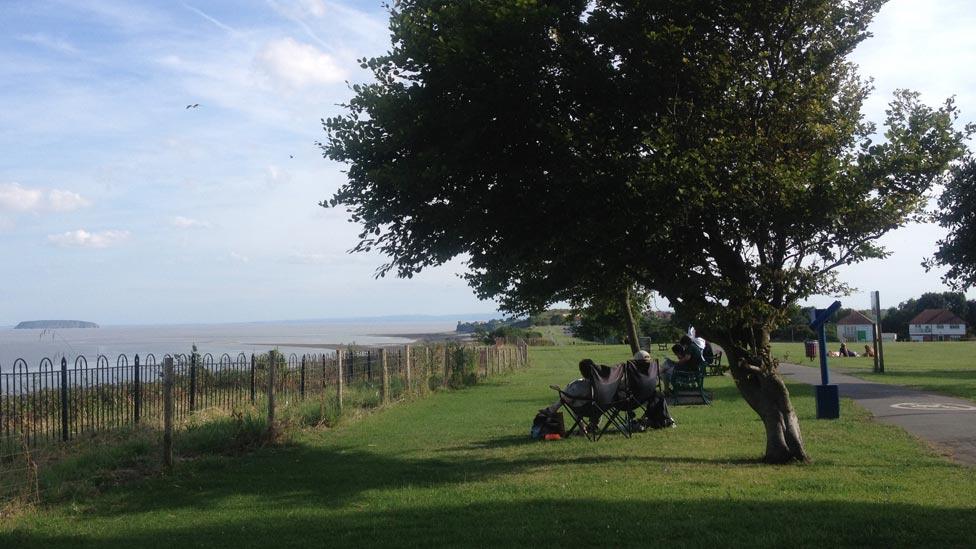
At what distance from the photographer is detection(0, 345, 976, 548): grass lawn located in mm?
7527

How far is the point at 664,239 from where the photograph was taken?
11320 millimetres

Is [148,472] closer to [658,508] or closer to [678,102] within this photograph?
[658,508]

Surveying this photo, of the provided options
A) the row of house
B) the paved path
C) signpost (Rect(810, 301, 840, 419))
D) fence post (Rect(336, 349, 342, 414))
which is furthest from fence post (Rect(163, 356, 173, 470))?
the row of house

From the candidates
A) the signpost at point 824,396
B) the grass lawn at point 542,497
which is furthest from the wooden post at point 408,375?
the signpost at point 824,396

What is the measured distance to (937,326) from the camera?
117m

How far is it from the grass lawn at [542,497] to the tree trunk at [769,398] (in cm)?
37

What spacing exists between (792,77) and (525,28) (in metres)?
3.50

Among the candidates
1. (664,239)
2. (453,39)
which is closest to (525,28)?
(453,39)

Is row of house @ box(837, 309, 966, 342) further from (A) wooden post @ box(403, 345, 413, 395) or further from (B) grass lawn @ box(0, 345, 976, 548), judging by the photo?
(B) grass lawn @ box(0, 345, 976, 548)

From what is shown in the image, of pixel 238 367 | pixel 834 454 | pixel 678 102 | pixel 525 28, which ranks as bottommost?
pixel 834 454

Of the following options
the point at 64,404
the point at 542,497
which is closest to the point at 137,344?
the point at 64,404

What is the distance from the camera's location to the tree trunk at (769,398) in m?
11.3

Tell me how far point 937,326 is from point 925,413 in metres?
112

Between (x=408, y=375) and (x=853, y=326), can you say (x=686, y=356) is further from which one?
(x=853, y=326)
